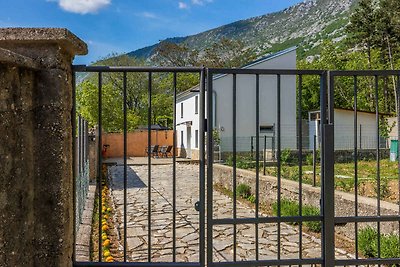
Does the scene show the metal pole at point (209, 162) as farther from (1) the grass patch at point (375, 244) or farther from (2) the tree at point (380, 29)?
(2) the tree at point (380, 29)

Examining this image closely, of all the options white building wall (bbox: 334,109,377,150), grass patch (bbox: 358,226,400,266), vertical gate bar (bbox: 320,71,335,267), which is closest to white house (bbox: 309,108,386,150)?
white building wall (bbox: 334,109,377,150)

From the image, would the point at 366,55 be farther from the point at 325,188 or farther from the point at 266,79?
the point at 325,188

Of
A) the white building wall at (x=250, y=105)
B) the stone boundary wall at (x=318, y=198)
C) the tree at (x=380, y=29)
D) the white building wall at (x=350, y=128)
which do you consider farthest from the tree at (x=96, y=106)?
the tree at (x=380, y=29)

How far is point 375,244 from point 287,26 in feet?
434

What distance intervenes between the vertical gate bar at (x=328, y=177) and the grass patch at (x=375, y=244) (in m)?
1.71

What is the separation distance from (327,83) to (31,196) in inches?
81.5

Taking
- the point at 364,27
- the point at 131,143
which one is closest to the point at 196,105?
the point at 131,143

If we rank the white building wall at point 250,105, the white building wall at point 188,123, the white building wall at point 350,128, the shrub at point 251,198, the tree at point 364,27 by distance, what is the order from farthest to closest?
1. the tree at point 364,27
2. the white building wall at point 188,123
3. the white building wall at point 250,105
4. the white building wall at point 350,128
5. the shrub at point 251,198

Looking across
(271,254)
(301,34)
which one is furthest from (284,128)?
(301,34)

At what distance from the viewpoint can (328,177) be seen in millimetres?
2803

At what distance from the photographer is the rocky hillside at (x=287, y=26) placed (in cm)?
10975

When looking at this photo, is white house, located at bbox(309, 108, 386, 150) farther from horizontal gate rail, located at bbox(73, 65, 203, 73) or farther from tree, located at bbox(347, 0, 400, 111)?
horizontal gate rail, located at bbox(73, 65, 203, 73)

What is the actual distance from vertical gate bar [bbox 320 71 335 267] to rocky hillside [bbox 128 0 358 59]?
101472 mm

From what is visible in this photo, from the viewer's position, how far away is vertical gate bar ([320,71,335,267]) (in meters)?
2.79
